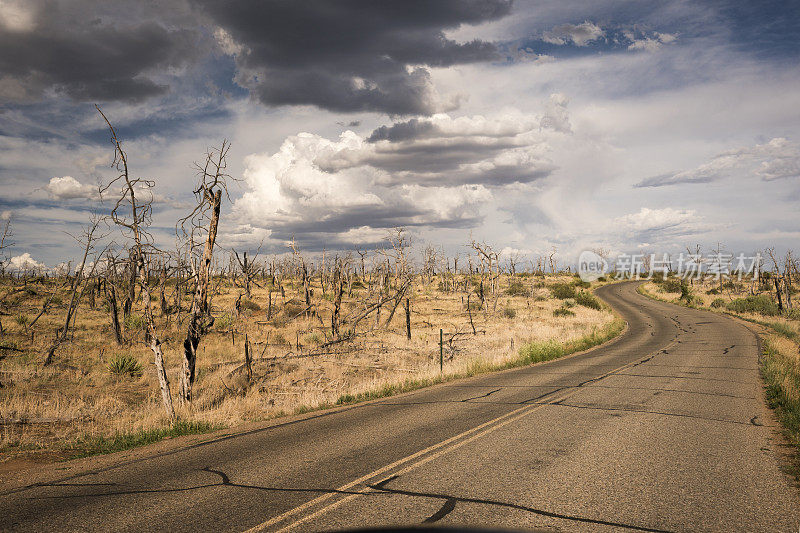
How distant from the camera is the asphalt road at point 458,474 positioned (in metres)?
4.85

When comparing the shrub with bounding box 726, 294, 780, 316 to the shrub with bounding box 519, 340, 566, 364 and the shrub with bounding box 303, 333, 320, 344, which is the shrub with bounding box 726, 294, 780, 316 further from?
the shrub with bounding box 303, 333, 320, 344

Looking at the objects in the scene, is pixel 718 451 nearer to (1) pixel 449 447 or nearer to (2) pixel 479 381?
(1) pixel 449 447

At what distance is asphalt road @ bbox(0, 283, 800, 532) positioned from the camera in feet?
15.9

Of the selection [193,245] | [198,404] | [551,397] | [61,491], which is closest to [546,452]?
[551,397]

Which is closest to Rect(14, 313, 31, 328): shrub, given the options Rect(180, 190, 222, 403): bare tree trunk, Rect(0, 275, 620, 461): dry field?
Rect(0, 275, 620, 461): dry field

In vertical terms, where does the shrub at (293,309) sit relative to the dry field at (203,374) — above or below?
above

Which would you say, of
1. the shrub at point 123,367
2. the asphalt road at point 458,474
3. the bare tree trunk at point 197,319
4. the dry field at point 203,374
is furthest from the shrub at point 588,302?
the bare tree trunk at point 197,319

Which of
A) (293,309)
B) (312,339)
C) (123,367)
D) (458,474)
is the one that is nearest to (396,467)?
(458,474)

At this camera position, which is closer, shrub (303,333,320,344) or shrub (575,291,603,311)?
shrub (303,333,320,344)

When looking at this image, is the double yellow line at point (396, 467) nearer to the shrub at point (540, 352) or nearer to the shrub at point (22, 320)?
the shrub at point (540, 352)

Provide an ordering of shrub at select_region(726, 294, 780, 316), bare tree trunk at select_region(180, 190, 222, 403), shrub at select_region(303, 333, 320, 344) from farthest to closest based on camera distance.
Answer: shrub at select_region(726, 294, 780, 316)
shrub at select_region(303, 333, 320, 344)
bare tree trunk at select_region(180, 190, 222, 403)

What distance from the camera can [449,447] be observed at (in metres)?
7.36

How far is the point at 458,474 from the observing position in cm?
612

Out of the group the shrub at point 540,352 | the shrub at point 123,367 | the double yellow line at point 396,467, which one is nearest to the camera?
the double yellow line at point 396,467
